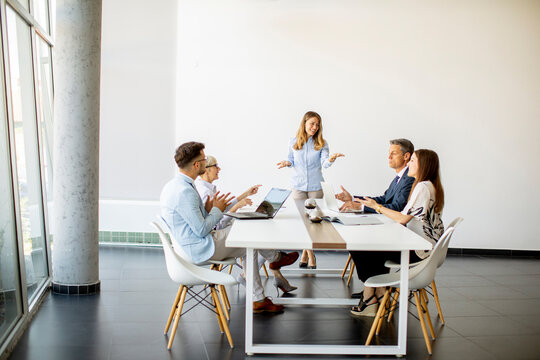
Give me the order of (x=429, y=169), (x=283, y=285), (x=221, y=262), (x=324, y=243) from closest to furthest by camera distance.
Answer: (x=324, y=243) → (x=221, y=262) → (x=429, y=169) → (x=283, y=285)

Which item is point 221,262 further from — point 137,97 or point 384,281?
point 137,97

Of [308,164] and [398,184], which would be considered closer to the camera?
[398,184]

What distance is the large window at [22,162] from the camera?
13.0ft

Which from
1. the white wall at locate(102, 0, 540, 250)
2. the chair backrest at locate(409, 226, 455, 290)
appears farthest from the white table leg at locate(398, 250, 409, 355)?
the white wall at locate(102, 0, 540, 250)

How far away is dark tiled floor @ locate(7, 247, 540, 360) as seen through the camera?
388cm

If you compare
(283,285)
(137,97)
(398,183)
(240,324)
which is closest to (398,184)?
(398,183)

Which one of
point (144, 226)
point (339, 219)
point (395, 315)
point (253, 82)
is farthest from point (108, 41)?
point (395, 315)

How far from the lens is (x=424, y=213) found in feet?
13.9

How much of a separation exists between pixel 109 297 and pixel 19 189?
1.24 m

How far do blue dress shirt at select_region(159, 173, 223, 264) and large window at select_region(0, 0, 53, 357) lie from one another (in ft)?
3.46

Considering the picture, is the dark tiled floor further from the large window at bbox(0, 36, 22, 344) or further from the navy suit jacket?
the navy suit jacket

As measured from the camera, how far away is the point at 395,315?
15.7 ft

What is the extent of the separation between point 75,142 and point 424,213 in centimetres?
292

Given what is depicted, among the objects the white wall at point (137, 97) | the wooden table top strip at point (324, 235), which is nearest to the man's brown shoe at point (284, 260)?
the wooden table top strip at point (324, 235)
